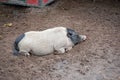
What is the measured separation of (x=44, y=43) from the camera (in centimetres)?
435

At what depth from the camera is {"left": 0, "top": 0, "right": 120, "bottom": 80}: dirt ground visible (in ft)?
12.9

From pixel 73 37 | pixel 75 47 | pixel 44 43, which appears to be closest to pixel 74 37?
pixel 73 37

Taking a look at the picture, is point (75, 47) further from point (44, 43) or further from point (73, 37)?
point (44, 43)

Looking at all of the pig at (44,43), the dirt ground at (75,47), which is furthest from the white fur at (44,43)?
the dirt ground at (75,47)

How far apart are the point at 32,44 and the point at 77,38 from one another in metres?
0.75

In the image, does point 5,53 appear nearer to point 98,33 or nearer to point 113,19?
point 98,33

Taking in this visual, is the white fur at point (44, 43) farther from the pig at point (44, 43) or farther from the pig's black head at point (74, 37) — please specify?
the pig's black head at point (74, 37)

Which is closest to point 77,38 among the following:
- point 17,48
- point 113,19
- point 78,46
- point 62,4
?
point 78,46

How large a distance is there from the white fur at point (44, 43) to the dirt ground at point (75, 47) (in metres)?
0.10

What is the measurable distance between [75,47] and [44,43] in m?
0.53

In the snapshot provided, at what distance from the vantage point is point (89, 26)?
534cm

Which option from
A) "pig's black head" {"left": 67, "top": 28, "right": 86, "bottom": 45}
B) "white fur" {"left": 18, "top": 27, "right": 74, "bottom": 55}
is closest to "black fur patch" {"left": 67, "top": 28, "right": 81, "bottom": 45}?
"pig's black head" {"left": 67, "top": 28, "right": 86, "bottom": 45}

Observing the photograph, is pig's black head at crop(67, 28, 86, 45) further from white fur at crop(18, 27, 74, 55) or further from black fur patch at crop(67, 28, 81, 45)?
white fur at crop(18, 27, 74, 55)

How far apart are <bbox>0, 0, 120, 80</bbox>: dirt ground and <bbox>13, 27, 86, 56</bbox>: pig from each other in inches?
3.7
